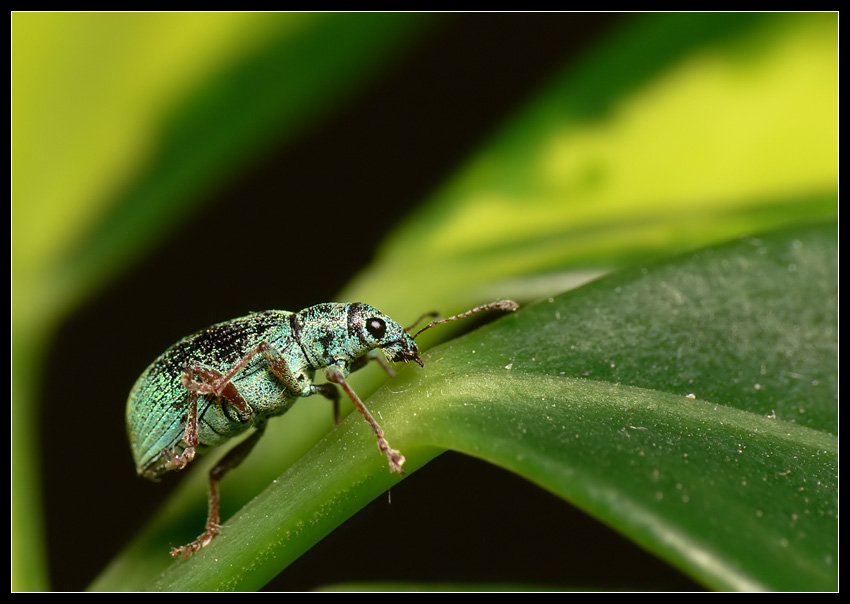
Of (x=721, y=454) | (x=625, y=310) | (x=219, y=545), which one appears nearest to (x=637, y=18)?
(x=625, y=310)

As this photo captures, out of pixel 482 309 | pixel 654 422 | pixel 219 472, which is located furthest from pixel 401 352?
pixel 654 422

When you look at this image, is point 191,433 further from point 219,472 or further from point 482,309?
point 482,309

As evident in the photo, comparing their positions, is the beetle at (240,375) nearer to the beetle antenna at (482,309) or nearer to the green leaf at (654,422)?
the beetle antenna at (482,309)

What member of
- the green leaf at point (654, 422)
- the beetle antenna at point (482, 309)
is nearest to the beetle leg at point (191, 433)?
the green leaf at point (654, 422)

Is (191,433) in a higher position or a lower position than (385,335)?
lower

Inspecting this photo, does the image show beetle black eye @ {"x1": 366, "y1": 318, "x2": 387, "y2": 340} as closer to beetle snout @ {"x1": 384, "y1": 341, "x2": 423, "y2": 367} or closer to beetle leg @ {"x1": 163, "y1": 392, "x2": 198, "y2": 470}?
beetle snout @ {"x1": 384, "y1": 341, "x2": 423, "y2": 367}

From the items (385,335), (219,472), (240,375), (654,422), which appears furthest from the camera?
(240,375)
